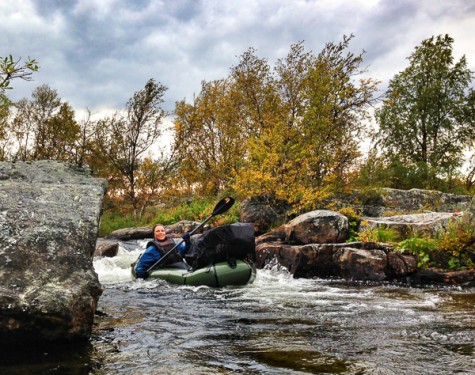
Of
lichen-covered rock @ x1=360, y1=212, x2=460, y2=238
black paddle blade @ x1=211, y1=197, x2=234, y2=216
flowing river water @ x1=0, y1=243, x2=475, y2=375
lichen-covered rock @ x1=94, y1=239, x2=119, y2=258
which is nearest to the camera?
flowing river water @ x1=0, y1=243, x2=475, y2=375

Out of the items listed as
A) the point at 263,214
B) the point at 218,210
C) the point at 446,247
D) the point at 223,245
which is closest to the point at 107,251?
the point at 263,214

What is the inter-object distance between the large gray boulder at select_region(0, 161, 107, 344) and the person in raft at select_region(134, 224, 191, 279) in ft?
16.0

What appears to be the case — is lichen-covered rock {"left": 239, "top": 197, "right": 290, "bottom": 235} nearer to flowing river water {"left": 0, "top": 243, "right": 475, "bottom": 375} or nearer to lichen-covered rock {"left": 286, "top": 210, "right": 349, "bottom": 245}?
lichen-covered rock {"left": 286, "top": 210, "right": 349, "bottom": 245}

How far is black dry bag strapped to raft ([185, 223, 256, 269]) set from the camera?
27.8 feet

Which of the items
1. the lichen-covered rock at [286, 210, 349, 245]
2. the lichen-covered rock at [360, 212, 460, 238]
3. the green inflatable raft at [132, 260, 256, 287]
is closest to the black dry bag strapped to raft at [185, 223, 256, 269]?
the green inflatable raft at [132, 260, 256, 287]

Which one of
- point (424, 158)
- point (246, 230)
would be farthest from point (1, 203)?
point (424, 158)

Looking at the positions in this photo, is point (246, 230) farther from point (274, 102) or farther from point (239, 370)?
point (274, 102)

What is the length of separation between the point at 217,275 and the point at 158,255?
6.08ft

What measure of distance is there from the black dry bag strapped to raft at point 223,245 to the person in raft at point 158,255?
3.13 feet

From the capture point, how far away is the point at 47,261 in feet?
11.9

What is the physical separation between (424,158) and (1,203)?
80.6 feet

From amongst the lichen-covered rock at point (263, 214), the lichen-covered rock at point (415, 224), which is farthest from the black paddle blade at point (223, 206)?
the lichen-covered rock at point (263, 214)

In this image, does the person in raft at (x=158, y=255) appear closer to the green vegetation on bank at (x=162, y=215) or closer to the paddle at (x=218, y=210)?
the paddle at (x=218, y=210)

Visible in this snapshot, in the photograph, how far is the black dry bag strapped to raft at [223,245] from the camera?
27.8ft
